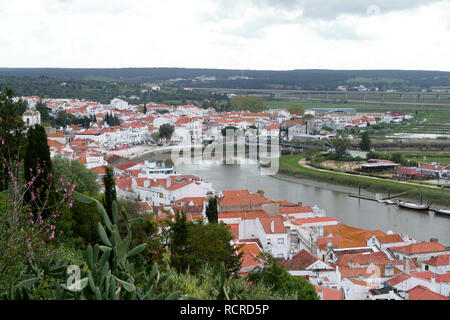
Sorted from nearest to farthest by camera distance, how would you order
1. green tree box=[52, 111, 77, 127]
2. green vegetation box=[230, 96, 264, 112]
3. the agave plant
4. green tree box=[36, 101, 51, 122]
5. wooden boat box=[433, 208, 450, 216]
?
the agave plant, wooden boat box=[433, 208, 450, 216], green tree box=[36, 101, 51, 122], green tree box=[52, 111, 77, 127], green vegetation box=[230, 96, 264, 112]

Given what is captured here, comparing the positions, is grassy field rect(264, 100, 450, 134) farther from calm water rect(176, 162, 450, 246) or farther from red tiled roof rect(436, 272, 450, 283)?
red tiled roof rect(436, 272, 450, 283)

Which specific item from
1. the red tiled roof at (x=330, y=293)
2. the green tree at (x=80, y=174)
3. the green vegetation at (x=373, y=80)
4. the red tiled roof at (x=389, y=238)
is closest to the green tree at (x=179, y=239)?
the red tiled roof at (x=330, y=293)

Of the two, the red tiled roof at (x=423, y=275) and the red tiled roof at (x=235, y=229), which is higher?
the red tiled roof at (x=423, y=275)

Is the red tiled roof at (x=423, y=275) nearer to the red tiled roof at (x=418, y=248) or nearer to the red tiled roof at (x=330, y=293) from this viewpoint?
the red tiled roof at (x=330, y=293)

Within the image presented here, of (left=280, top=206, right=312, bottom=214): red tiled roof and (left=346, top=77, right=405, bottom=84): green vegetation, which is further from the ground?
(left=346, top=77, right=405, bottom=84): green vegetation

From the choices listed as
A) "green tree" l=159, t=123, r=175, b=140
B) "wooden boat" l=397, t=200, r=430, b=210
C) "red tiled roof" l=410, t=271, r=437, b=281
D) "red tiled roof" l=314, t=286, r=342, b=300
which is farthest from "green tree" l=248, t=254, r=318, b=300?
"green tree" l=159, t=123, r=175, b=140
